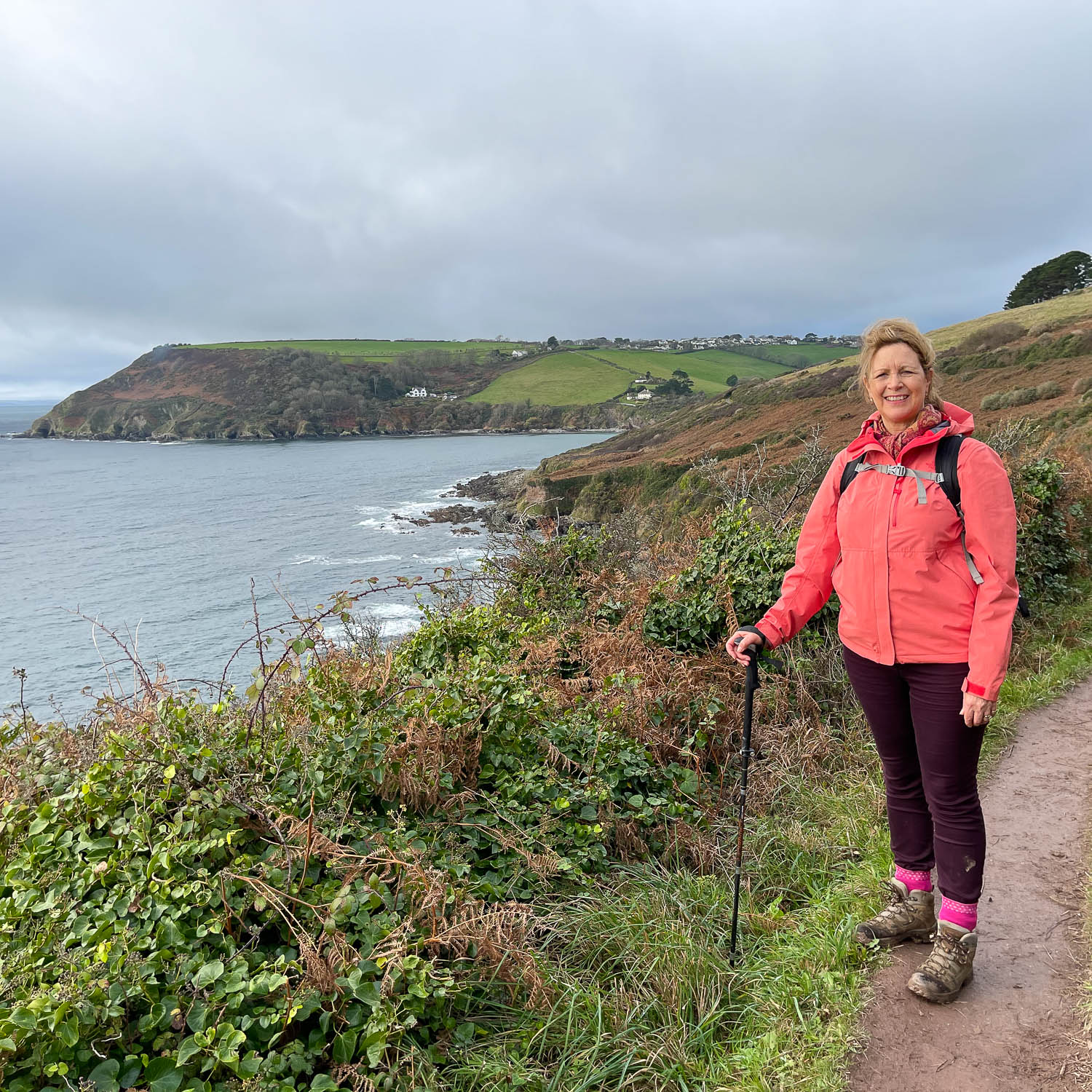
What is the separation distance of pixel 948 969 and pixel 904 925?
32 centimetres

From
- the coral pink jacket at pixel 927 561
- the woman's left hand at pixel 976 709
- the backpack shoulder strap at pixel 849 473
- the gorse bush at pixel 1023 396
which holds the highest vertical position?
the gorse bush at pixel 1023 396

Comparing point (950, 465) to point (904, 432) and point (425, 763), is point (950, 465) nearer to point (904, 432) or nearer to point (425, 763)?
point (904, 432)

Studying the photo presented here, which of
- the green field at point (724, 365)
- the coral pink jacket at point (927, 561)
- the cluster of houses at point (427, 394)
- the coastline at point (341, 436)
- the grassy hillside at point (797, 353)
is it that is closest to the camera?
the coral pink jacket at point (927, 561)

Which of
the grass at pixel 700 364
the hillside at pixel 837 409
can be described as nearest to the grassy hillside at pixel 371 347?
the grass at pixel 700 364

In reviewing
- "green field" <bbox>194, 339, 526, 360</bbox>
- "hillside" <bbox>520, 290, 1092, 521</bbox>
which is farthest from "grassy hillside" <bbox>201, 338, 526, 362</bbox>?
"hillside" <bbox>520, 290, 1092, 521</bbox>

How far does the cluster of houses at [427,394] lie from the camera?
389ft

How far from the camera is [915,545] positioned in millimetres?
2674

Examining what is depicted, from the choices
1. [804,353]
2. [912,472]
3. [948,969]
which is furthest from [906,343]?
[804,353]

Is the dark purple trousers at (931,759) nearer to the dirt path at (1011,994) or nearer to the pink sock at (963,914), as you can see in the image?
the pink sock at (963,914)

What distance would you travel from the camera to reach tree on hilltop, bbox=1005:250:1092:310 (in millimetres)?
49062

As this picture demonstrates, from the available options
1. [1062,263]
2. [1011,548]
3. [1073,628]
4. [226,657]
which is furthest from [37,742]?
[1062,263]

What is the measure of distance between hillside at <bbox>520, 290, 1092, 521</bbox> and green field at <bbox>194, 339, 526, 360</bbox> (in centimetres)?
10077

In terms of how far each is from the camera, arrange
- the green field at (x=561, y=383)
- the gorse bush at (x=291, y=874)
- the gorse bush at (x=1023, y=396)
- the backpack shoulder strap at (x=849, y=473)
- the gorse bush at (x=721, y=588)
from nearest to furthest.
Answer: the gorse bush at (x=291, y=874) → the backpack shoulder strap at (x=849, y=473) → the gorse bush at (x=721, y=588) → the gorse bush at (x=1023, y=396) → the green field at (x=561, y=383)

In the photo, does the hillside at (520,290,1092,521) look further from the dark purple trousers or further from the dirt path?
the dark purple trousers
